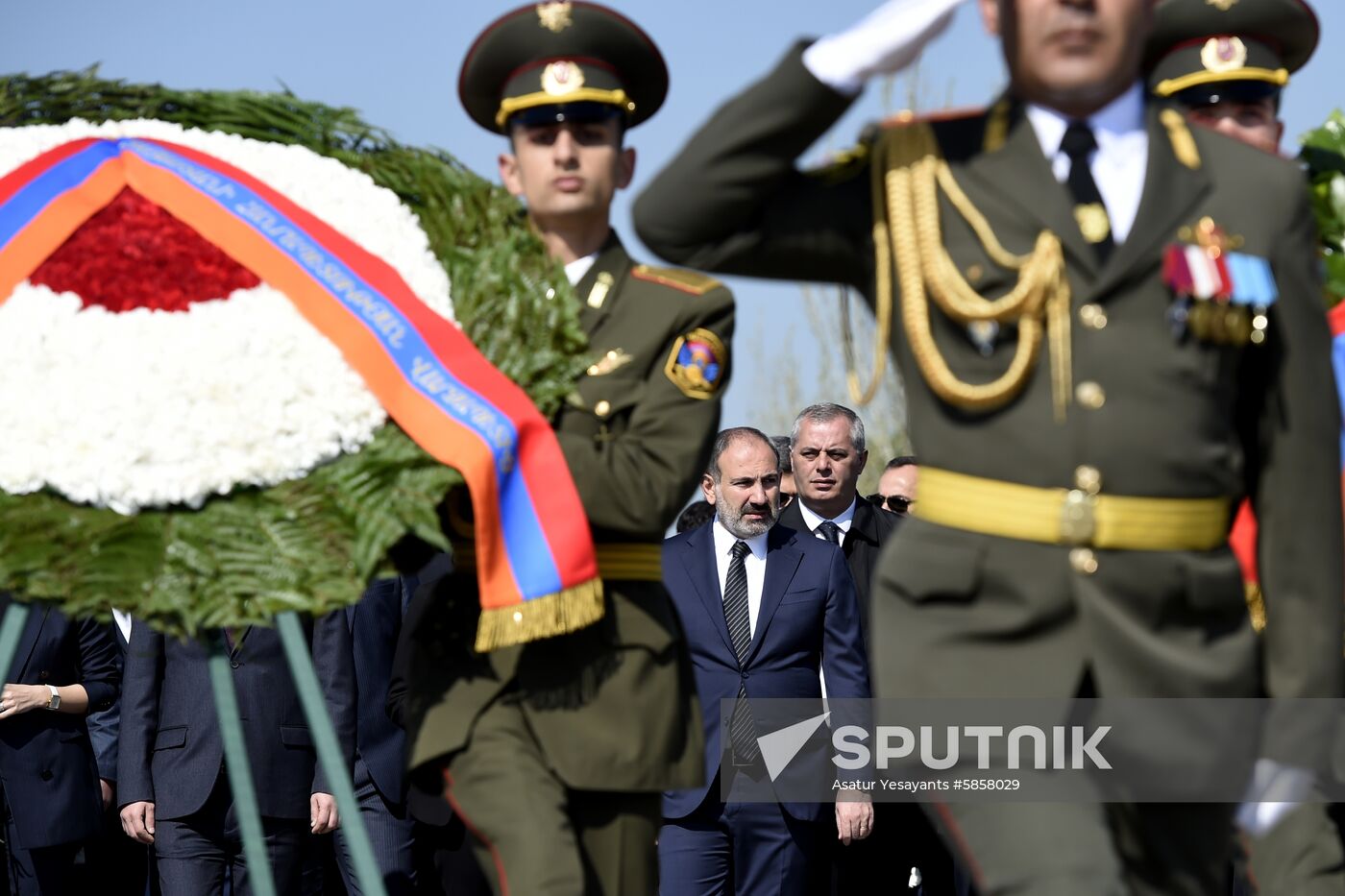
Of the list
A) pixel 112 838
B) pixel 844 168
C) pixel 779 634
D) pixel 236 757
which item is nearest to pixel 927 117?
pixel 844 168

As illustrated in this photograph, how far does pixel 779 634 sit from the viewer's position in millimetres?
8844

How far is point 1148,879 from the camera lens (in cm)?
399

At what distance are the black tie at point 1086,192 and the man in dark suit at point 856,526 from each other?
5.51m

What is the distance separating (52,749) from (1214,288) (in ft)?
20.5

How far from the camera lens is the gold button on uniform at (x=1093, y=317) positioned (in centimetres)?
395

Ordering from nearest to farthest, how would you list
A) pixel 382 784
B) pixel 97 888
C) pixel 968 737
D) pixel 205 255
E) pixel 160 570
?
pixel 968 737 < pixel 160 570 < pixel 205 255 < pixel 382 784 < pixel 97 888

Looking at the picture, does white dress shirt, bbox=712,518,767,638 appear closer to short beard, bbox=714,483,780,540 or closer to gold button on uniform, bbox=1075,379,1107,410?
short beard, bbox=714,483,780,540

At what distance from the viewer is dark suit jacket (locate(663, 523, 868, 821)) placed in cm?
882

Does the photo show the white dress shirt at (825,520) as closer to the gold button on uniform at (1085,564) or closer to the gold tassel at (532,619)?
the gold tassel at (532,619)

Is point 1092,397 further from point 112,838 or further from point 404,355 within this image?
point 112,838

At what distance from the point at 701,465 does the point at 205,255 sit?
1.26 m

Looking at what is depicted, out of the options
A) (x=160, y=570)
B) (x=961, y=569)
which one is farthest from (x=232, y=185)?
(x=961, y=569)

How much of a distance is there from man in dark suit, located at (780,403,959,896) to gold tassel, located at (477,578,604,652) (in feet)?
15.1

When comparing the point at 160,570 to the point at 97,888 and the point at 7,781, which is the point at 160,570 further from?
the point at 97,888
